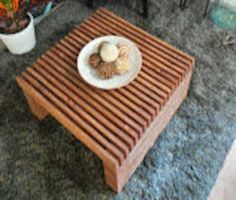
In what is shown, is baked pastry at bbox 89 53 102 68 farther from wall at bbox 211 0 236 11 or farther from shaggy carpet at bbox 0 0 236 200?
wall at bbox 211 0 236 11

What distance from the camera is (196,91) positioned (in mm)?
1854

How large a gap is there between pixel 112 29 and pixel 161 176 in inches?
33.7

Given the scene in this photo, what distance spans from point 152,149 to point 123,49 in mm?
563

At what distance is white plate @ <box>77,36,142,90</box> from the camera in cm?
145

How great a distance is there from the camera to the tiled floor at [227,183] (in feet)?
4.94

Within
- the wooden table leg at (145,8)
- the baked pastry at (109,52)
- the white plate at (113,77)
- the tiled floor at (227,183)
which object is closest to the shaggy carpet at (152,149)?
the tiled floor at (227,183)

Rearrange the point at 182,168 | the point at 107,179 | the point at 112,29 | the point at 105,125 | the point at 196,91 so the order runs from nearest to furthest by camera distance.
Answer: the point at 105,125 → the point at 107,179 → the point at 182,168 → the point at 112,29 → the point at 196,91

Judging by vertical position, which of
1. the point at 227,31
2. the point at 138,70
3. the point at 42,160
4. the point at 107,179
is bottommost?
the point at 42,160

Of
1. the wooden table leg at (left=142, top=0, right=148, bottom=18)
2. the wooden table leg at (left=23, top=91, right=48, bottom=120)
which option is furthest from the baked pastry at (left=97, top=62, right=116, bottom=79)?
the wooden table leg at (left=142, top=0, right=148, bottom=18)

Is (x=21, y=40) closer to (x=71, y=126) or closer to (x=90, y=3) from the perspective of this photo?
(x=90, y=3)

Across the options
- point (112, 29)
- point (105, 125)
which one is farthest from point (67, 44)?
point (105, 125)

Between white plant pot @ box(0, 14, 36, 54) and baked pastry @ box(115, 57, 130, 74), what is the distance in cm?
82

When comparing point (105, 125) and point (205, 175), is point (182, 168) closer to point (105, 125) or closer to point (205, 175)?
point (205, 175)

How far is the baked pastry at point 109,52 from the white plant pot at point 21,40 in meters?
0.74
